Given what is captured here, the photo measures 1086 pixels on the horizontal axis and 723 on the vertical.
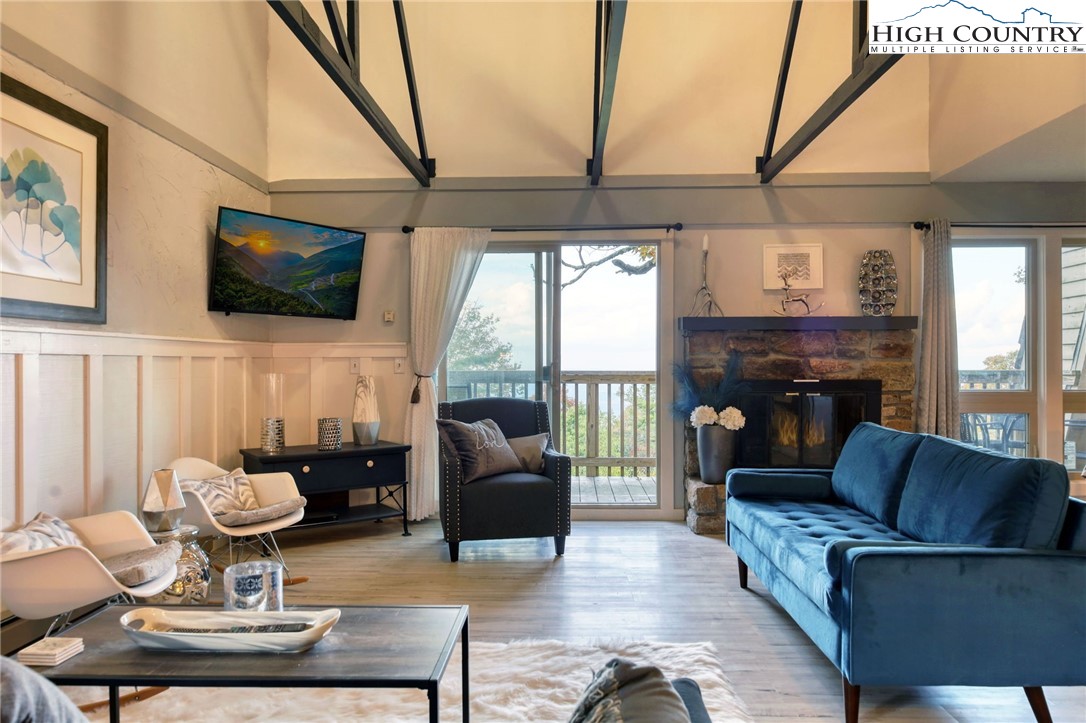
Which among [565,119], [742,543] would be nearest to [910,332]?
[742,543]

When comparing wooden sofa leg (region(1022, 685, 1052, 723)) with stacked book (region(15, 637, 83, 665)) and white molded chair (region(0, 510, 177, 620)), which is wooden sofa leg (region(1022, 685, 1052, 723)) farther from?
white molded chair (region(0, 510, 177, 620))

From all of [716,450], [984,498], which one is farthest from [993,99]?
[984,498]

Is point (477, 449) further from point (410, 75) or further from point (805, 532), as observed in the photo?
point (410, 75)

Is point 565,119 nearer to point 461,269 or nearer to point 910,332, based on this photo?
point 461,269

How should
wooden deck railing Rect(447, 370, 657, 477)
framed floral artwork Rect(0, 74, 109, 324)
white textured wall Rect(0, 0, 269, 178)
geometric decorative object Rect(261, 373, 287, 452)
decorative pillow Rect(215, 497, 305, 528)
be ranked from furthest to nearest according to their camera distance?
wooden deck railing Rect(447, 370, 657, 477) → geometric decorative object Rect(261, 373, 287, 452) → decorative pillow Rect(215, 497, 305, 528) → white textured wall Rect(0, 0, 269, 178) → framed floral artwork Rect(0, 74, 109, 324)

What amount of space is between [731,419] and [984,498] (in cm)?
212

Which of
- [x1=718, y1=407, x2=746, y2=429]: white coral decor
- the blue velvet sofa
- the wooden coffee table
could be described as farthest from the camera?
[x1=718, y1=407, x2=746, y2=429]: white coral decor

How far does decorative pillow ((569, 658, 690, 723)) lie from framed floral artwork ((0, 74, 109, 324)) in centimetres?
270

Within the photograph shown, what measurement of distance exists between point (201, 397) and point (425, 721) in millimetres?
2650

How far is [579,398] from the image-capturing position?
538 cm

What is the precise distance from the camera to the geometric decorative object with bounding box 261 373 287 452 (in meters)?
3.80

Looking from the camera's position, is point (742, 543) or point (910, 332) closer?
point (742, 543)

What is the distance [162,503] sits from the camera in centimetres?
277

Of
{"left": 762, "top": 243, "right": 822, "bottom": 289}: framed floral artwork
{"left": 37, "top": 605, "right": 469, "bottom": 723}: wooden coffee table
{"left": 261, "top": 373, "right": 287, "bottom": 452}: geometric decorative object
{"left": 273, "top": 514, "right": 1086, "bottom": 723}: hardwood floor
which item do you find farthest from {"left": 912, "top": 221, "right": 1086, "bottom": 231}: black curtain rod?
{"left": 261, "top": 373, "right": 287, "bottom": 452}: geometric decorative object
